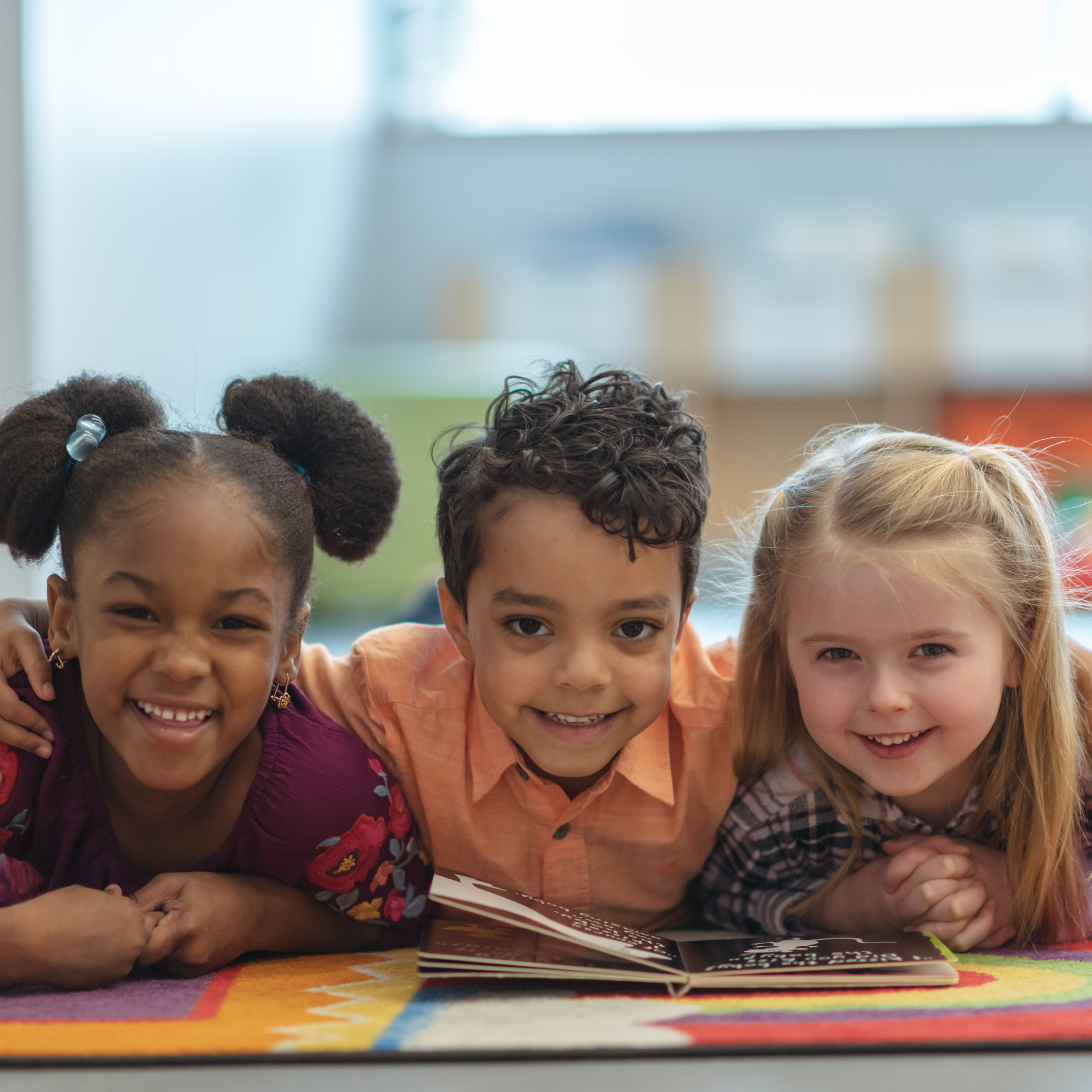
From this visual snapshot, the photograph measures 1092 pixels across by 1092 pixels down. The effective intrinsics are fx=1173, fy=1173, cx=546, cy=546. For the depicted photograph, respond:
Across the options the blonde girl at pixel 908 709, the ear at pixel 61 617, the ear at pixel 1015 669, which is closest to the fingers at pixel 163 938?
the ear at pixel 61 617

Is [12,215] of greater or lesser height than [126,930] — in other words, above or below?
above

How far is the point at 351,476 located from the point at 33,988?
1.48 ft

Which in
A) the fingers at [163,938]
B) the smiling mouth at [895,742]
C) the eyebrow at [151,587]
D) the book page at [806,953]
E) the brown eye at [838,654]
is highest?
the eyebrow at [151,587]

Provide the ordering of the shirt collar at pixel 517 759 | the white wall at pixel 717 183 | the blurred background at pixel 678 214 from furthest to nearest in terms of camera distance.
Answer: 1. the white wall at pixel 717 183
2. the blurred background at pixel 678 214
3. the shirt collar at pixel 517 759

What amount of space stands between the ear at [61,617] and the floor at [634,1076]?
354mm

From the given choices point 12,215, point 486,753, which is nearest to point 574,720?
point 486,753

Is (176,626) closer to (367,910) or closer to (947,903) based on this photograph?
(367,910)

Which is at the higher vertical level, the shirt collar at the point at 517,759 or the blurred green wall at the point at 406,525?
the blurred green wall at the point at 406,525

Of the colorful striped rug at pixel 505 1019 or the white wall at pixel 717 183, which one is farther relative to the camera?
the white wall at pixel 717 183

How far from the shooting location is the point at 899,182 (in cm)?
435

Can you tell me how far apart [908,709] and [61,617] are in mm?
667

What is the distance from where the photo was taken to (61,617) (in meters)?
0.92

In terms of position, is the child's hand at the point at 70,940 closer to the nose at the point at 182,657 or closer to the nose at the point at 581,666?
the nose at the point at 182,657

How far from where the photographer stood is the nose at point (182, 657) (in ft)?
2.77
